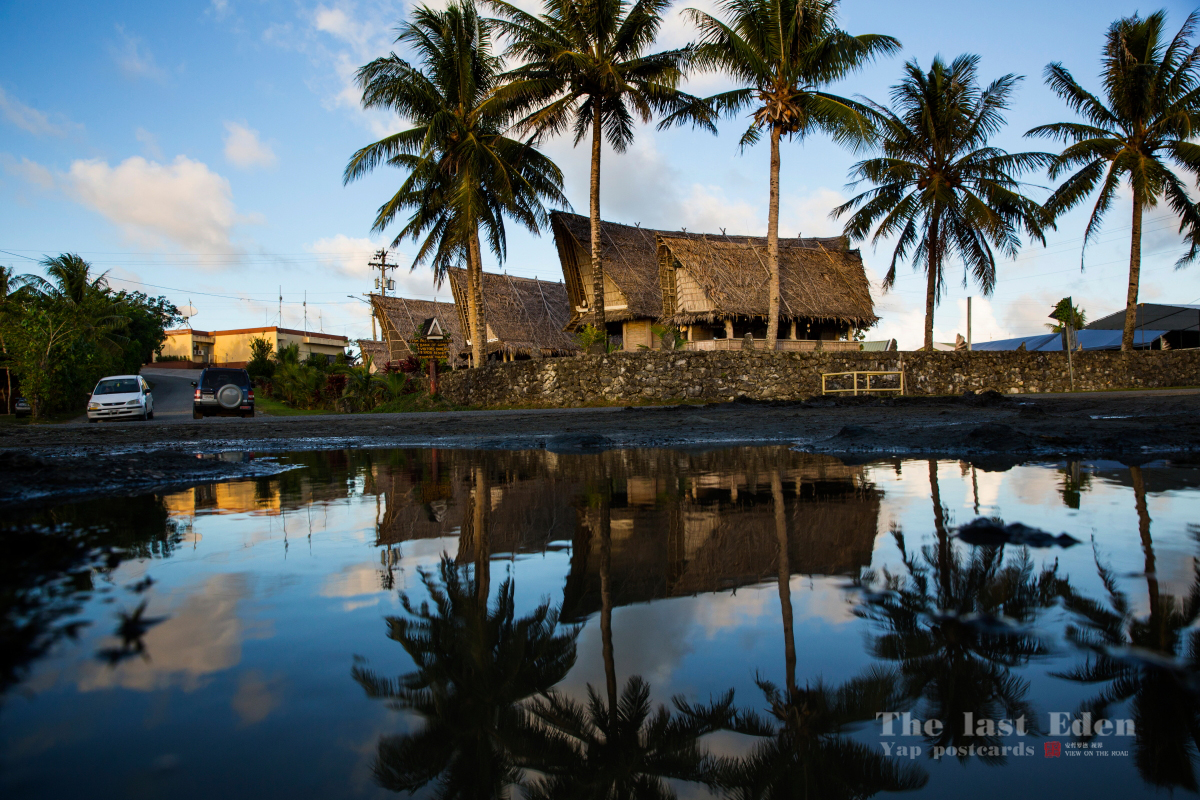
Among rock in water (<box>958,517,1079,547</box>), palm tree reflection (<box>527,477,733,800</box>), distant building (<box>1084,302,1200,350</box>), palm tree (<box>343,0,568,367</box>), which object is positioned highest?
palm tree (<box>343,0,568,367</box>)

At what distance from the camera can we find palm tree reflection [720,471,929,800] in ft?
4.00

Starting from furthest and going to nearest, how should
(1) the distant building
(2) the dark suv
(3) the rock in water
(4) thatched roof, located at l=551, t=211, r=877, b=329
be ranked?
(1) the distant building
(4) thatched roof, located at l=551, t=211, r=877, b=329
(2) the dark suv
(3) the rock in water

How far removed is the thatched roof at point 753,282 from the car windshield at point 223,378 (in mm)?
15508

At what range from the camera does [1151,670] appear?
1.54 meters

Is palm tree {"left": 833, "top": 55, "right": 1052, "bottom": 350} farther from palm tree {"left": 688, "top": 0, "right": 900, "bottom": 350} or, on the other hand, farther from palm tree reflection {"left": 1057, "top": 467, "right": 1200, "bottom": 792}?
palm tree reflection {"left": 1057, "top": 467, "right": 1200, "bottom": 792}

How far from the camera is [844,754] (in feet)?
4.26

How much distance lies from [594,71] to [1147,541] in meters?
21.1

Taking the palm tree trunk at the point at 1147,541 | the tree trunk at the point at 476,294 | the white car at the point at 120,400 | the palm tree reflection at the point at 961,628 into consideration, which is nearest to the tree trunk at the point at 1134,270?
the tree trunk at the point at 476,294

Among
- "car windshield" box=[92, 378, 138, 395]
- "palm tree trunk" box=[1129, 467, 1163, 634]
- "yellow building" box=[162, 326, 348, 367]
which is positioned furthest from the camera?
"yellow building" box=[162, 326, 348, 367]

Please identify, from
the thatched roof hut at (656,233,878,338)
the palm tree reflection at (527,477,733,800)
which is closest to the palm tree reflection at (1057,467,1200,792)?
the palm tree reflection at (527,477,733,800)

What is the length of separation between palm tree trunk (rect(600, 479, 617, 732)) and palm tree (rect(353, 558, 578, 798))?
0.09m

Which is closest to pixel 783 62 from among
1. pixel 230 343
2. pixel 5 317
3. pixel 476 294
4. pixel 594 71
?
pixel 594 71

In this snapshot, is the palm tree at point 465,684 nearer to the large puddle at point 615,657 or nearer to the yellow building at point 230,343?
the large puddle at point 615,657

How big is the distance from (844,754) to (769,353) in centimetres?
2053
